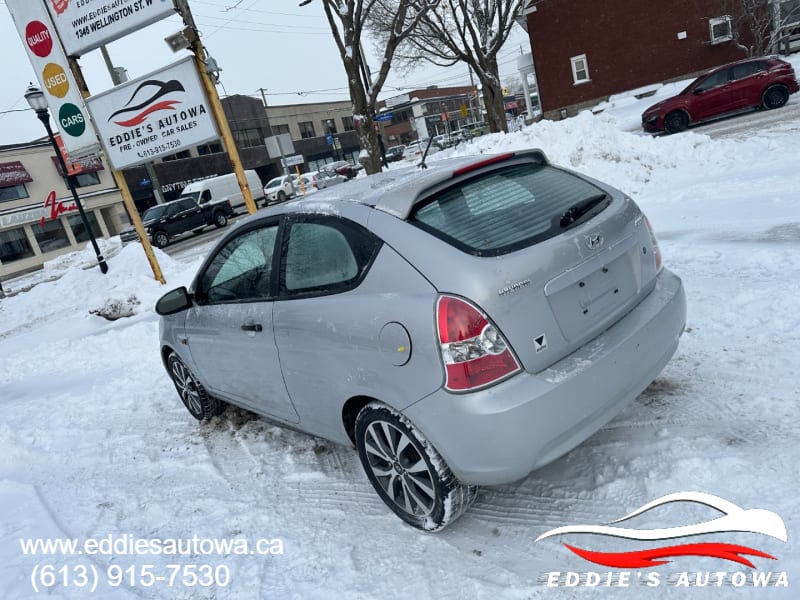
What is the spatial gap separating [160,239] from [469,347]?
24593mm

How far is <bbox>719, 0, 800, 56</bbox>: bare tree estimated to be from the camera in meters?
22.0

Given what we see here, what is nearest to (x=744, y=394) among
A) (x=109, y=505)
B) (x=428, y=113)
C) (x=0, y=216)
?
(x=109, y=505)

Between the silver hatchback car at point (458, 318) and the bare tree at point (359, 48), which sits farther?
the bare tree at point (359, 48)

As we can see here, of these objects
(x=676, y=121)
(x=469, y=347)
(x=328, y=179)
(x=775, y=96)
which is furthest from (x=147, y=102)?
(x=328, y=179)

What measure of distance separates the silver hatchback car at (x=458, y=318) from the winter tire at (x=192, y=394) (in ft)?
4.92

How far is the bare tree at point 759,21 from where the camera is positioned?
22.0m

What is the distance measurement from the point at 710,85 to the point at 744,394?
1704 centimetres

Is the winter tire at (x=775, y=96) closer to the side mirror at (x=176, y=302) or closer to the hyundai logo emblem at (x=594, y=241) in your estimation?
the hyundai logo emblem at (x=594, y=241)

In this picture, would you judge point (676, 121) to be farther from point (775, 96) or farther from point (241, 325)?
point (241, 325)

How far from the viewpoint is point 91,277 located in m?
14.0

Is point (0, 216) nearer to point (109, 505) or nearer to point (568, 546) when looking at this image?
point (109, 505)

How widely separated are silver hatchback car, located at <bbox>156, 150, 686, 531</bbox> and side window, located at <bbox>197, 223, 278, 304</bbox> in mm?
26
